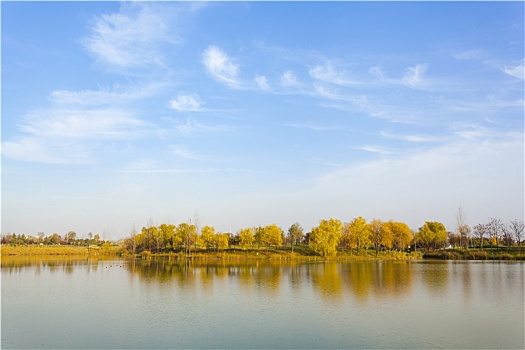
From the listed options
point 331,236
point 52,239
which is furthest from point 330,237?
point 52,239

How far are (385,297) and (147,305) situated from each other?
1386 centimetres

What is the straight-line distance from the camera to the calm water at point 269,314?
1631 cm

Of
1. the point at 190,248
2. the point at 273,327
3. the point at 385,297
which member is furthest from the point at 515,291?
the point at 190,248

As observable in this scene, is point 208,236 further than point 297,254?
Yes

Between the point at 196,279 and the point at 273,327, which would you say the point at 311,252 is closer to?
the point at 196,279

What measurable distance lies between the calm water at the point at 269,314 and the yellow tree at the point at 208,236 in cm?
5048

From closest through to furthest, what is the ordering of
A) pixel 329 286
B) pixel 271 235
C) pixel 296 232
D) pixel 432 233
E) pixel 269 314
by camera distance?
1. pixel 269 314
2. pixel 329 286
3. pixel 271 235
4. pixel 432 233
5. pixel 296 232

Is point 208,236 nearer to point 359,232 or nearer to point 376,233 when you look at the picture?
point 359,232

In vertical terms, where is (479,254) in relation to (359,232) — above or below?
below

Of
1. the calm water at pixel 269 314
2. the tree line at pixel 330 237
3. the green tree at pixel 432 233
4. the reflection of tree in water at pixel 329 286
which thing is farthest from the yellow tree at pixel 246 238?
the calm water at pixel 269 314

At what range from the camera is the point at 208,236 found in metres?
84.3

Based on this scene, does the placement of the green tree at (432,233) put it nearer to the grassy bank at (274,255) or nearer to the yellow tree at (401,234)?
the yellow tree at (401,234)

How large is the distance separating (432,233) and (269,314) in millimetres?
74021

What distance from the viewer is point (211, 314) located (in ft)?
69.4
